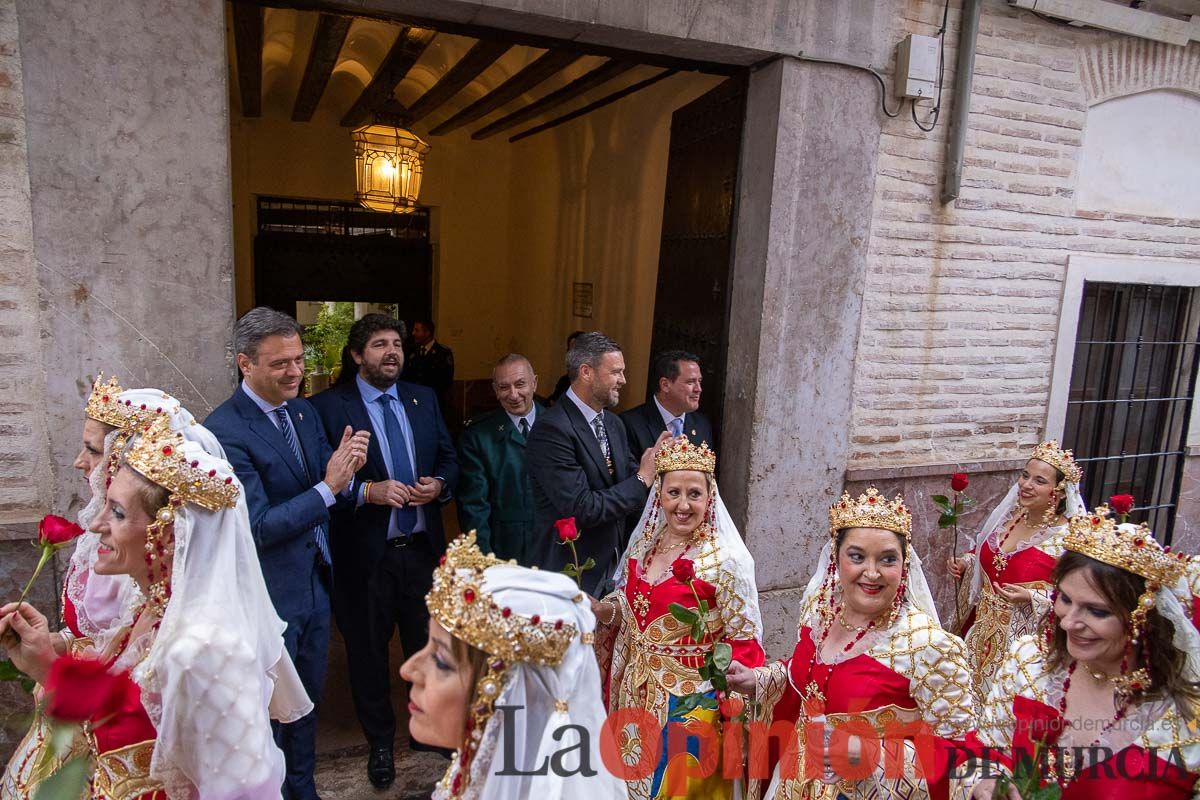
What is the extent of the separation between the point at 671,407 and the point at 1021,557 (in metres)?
2.08

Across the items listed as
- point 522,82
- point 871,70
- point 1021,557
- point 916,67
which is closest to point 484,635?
point 1021,557

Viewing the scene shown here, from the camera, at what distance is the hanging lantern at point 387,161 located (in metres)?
6.59

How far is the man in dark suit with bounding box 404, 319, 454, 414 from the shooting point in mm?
8562

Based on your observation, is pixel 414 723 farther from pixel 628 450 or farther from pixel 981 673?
pixel 981 673

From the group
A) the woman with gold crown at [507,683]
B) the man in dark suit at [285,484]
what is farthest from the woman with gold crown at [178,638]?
the man in dark suit at [285,484]

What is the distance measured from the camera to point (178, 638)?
7.43ft

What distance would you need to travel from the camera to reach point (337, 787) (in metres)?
4.13

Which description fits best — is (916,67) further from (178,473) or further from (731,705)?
(178,473)

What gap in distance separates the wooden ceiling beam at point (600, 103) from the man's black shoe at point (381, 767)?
15.6ft

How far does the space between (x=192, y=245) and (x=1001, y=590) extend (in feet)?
14.7

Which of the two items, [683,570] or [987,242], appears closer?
[683,570]

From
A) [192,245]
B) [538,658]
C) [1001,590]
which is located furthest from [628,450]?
[538,658]

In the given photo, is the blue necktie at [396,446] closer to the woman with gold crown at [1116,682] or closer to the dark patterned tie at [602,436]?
the dark patterned tie at [602,436]

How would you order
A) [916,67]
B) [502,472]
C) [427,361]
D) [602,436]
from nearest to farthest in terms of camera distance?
[602,436]
[502,472]
[916,67]
[427,361]
